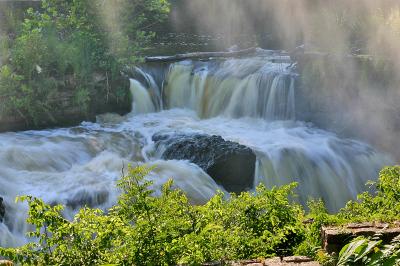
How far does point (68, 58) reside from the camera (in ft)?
59.9

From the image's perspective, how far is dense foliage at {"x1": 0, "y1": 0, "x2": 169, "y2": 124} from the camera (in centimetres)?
1723

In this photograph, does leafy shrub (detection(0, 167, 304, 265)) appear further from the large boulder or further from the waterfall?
the waterfall

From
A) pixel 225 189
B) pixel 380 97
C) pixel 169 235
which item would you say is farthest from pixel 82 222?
pixel 380 97

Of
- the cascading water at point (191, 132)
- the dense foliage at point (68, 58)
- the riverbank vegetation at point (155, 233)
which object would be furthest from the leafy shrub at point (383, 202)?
the dense foliage at point (68, 58)

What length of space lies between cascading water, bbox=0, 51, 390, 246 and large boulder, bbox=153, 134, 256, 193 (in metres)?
0.30

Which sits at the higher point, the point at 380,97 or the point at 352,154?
the point at 380,97

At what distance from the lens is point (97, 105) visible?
62.8 feet

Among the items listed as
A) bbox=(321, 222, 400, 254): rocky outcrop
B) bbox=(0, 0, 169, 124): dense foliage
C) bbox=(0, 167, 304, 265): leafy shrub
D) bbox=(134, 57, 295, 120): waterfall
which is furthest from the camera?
bbox=(134, 57, 295, 120): waterfall

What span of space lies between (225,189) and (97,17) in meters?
9.13

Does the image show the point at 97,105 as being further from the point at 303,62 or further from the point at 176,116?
the point at 303,62

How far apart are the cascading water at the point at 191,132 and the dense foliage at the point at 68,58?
959mm

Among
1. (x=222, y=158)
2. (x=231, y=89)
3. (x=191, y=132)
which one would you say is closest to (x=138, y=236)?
(x=222, y=158)

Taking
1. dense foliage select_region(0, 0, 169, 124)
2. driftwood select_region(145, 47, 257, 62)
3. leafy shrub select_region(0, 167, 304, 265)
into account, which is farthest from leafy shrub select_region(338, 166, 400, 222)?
driftwood select_region(145, 47, 257, 62)

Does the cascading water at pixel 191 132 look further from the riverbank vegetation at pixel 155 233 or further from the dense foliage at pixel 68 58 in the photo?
the riverbank vegetation at pixel 155 233
